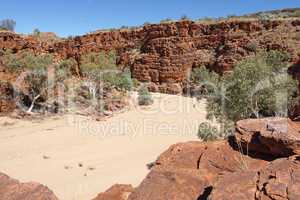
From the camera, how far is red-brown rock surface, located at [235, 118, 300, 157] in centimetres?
527

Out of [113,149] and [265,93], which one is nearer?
[265,93]

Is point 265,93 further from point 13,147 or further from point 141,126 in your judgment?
point 13,147

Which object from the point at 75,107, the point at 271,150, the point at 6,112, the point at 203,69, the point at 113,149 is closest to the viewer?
the point at 271,150

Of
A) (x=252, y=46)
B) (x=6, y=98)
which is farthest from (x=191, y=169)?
(x=252, y=46)

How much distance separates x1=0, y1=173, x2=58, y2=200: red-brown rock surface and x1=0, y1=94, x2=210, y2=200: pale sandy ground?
126 inches

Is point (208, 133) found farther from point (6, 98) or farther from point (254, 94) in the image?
point (6, 98)

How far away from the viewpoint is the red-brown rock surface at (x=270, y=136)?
208 inches

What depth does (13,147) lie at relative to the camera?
1256 centimetres

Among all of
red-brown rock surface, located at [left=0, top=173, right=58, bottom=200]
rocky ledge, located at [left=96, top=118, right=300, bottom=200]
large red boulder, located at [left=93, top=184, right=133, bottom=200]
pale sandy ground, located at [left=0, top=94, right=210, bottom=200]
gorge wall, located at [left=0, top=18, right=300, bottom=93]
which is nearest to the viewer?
rocky ledge, located at [left=96, top=118, right=300, bottom=200]

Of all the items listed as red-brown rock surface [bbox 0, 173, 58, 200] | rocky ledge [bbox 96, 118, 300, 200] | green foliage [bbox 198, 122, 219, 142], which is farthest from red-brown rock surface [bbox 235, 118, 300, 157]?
green foliage [bbox 198, 122, 219, 142]

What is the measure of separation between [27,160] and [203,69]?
24325mm

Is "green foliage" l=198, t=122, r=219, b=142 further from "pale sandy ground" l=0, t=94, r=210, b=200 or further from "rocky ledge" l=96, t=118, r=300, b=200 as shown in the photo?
"rocky ledge" l=96, t=118, r=300, b=200

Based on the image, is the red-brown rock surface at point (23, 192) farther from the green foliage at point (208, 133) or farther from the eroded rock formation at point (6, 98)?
the eroded rock formation at point (6, 98)

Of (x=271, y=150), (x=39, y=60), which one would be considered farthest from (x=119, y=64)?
(x=271, y=150)
